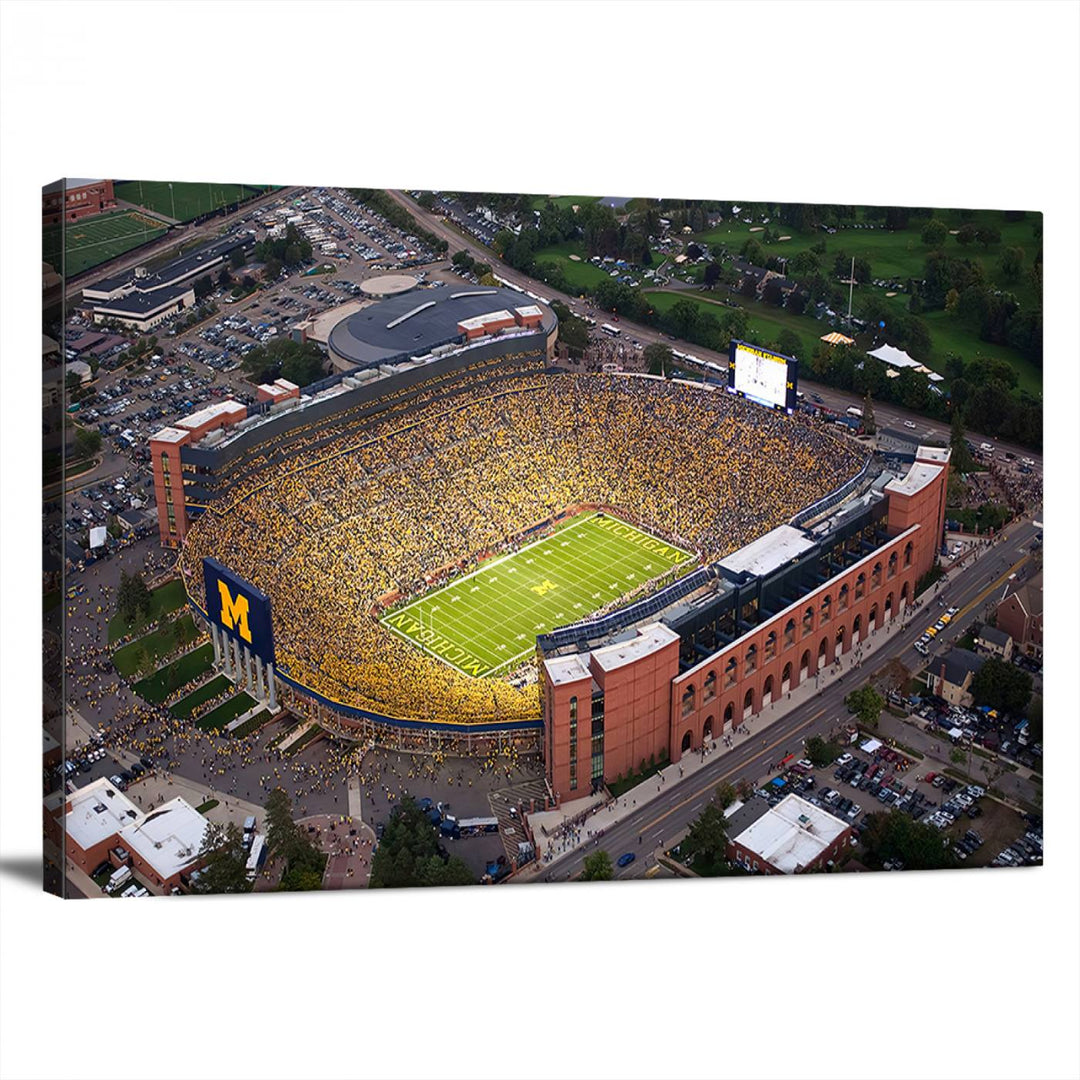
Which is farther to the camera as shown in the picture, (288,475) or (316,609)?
(288,475)

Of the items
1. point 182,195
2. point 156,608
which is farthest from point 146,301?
point 156,608

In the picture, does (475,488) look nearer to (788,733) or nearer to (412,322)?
(412,322)

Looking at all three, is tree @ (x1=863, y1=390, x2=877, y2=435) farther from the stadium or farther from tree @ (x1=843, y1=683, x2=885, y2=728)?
tree @ (x1=843, y1=683, x2=885, y2=728)

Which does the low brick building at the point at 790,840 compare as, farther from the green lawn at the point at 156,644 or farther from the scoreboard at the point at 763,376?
the green lawn at the point at 156,644

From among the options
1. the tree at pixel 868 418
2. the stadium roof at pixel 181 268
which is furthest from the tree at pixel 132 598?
the tree at pixel 868 418

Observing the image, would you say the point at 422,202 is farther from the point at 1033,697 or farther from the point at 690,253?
the point at 1033,697

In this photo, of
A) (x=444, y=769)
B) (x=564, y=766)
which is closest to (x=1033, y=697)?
(x=564, y=766)

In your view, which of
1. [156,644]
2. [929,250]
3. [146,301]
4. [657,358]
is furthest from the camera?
[657,358]
